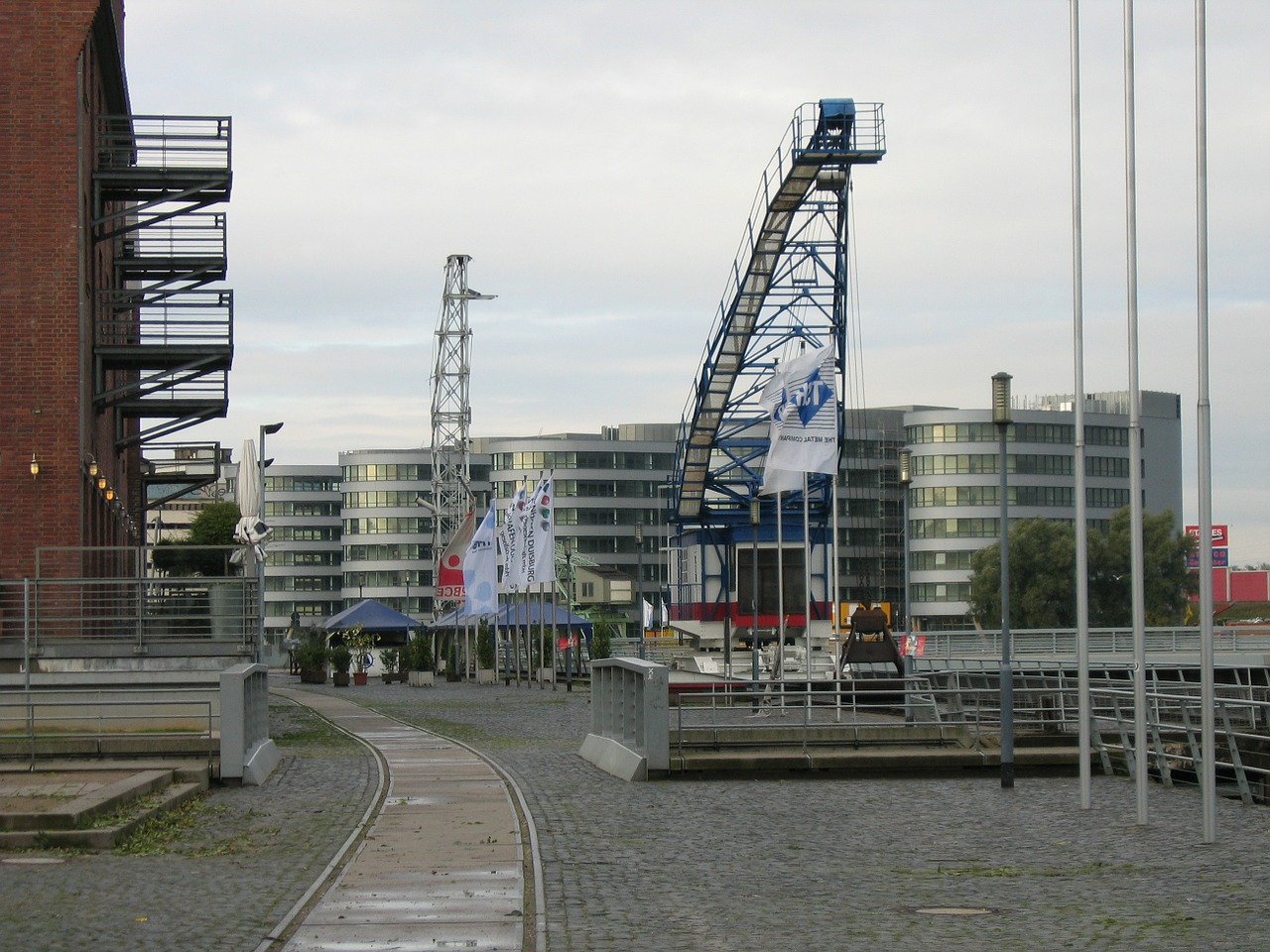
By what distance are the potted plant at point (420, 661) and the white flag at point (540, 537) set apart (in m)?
11.7

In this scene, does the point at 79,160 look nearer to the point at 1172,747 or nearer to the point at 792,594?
the point at 1172,747

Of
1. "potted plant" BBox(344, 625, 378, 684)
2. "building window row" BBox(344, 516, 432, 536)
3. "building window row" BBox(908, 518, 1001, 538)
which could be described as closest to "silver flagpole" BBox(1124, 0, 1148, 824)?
"potted plant" BBox(344, 625, 378, 684)

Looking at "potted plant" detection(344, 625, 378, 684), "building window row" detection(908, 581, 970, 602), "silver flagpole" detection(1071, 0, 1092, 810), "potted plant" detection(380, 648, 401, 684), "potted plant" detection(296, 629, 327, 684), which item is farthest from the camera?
"building window row" detection(908, 581, 970, 602)

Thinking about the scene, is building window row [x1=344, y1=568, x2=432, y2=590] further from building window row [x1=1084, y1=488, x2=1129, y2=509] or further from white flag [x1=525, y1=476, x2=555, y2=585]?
white flag [x1=525, y1=476, x2=555, y2=585]

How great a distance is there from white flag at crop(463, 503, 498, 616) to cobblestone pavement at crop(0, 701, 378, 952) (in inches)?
1365

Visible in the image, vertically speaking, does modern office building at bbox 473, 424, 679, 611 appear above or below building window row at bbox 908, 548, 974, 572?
above

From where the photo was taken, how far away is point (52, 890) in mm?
11438

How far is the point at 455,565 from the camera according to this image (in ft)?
198

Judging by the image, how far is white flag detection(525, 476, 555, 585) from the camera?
164 feet

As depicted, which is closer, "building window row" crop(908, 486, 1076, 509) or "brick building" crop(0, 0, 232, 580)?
"brick building" crop(0, 0, 232, 580)

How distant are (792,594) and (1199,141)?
54057 mm

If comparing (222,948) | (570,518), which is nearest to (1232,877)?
(222,948)

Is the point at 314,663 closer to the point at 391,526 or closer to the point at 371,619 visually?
the point at 371,619

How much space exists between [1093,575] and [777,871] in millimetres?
82137
